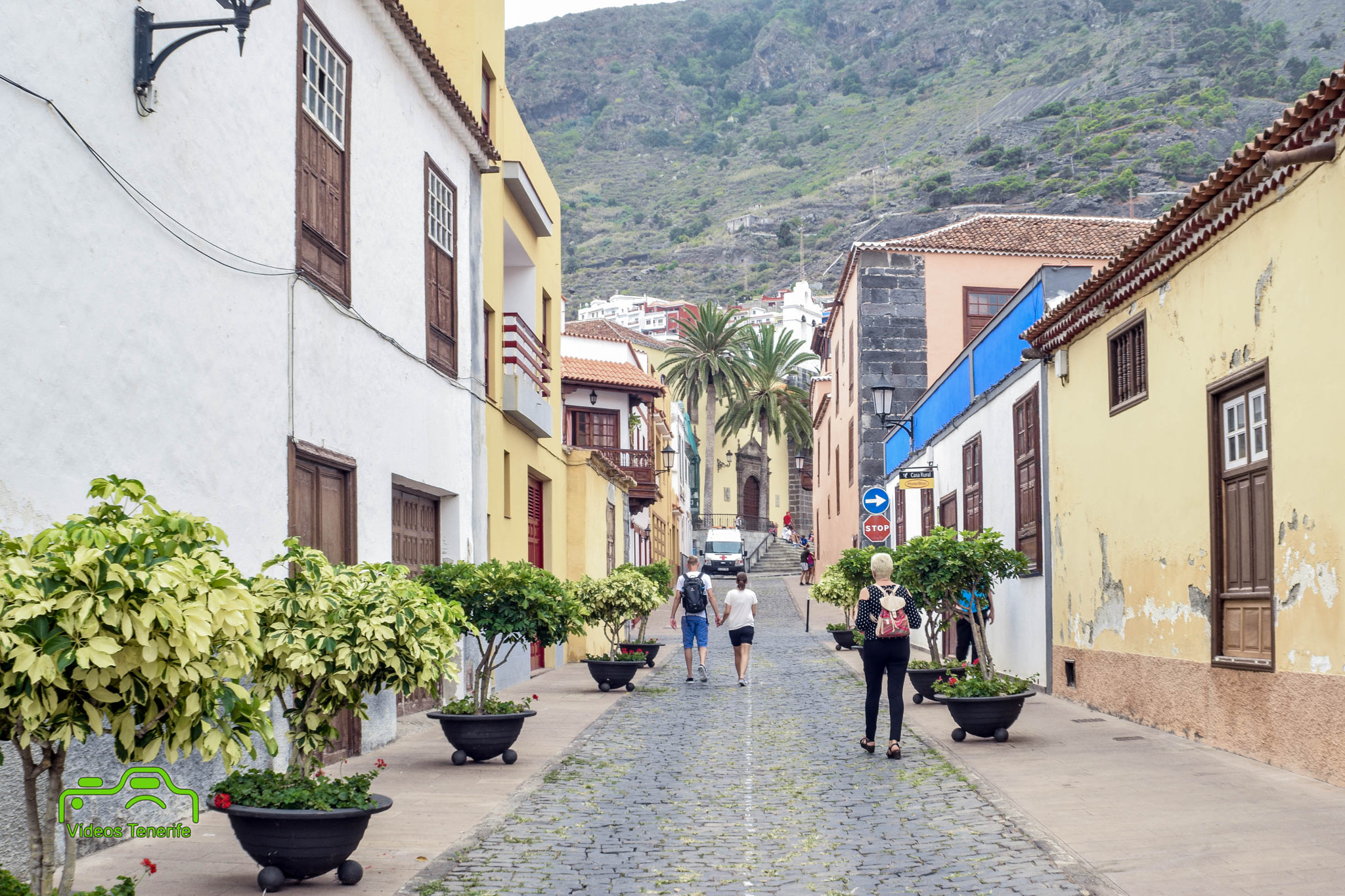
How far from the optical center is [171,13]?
24.3ft

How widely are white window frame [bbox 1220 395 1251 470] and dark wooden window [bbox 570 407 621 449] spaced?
25.1 metres

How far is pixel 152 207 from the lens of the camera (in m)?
7.20

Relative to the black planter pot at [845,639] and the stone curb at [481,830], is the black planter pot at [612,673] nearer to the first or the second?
the stone curb at [481,830]

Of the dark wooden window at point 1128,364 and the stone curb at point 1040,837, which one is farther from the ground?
the dark wooden window at point 1128,364

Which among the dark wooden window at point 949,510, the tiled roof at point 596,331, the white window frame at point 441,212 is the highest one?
the tiled roof at point 596,331

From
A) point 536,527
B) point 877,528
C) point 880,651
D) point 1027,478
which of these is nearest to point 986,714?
point 880,651

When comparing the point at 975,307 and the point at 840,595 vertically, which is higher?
the point at 975,307

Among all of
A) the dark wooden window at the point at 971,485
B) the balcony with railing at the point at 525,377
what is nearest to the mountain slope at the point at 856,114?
the dark wooden window at the point at 971,485

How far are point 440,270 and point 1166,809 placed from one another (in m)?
9.29

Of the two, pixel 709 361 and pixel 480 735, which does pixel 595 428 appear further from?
pixel 480 735

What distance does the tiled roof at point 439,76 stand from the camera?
457 inches

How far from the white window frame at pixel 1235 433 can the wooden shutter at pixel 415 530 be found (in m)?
7.31

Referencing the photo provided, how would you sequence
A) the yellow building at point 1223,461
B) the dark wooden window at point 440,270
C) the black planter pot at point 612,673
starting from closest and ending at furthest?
the yellow building at point 1223,461 → the dark wooden window at point 440,270 → the black planter pot at point 612,673

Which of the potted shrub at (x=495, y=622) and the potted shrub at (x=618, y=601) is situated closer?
the potted shrub at (x=495, y=622)
